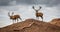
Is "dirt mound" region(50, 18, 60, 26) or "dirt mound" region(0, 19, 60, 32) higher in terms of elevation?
"dirt mound" region(50, 18, 60, 26)

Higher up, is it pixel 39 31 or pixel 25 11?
pixel 25 11

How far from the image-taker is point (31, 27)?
5.56 meters

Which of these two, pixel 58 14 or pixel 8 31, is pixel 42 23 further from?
pixel 8 31

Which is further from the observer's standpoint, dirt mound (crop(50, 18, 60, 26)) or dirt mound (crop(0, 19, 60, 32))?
dirt mound (crop(50, 18, 60, 26))

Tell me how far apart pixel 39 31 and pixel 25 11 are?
77cm

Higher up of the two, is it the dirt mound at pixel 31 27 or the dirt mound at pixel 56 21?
the dirt mound at pixel 56 21

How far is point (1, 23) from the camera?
5.86 m

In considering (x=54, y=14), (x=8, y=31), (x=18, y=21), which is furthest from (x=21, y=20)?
(x=54, y=14)

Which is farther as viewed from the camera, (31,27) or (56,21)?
(56,21)

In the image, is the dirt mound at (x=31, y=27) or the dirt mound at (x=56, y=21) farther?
the dirt mound at (x=56, y=21)

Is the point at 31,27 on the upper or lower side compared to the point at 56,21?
lower

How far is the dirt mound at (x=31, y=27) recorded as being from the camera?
217 inches

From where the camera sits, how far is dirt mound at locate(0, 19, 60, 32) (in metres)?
5.50

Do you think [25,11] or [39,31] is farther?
[25,11]
